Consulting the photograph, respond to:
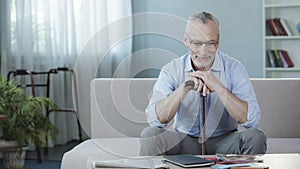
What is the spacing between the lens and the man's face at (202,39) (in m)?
2.53

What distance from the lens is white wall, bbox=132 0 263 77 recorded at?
5480mm

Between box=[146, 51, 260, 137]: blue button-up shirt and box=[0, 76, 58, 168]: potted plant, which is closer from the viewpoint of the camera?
box=[146, 51, 260, 137]: blue button-up shirt

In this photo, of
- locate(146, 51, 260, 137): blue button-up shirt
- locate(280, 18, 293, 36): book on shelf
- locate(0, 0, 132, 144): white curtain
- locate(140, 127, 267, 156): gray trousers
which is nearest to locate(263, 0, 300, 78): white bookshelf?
locate(280, 18, 293, 36): book on shelf

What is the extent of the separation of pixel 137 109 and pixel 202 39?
0.81 meters

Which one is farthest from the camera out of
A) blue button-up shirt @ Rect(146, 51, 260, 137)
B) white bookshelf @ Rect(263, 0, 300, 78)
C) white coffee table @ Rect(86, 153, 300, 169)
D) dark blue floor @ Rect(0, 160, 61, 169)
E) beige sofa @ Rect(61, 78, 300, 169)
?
white bookshelf @ Rect(263, 0, 300, 78)

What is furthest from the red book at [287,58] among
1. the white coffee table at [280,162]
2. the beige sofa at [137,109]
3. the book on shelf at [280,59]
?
the white coffee table at [280,162]

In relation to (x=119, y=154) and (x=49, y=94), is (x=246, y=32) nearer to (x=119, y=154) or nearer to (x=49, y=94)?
(x=49, y=94)

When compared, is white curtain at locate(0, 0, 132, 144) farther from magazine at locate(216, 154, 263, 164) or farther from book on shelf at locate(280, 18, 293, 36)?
magazine at locate(216, 154, 263, 164)

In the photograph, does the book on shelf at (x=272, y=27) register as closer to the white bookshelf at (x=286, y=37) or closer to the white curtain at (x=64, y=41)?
the white bookshelf at (x=286, y=37)

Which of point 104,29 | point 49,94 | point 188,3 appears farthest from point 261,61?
point 49,94

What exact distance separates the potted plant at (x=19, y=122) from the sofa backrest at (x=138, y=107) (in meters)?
1.02

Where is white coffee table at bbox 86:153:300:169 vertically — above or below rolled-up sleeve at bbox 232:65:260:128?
below

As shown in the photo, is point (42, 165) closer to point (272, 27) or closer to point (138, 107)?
point (138, 107)

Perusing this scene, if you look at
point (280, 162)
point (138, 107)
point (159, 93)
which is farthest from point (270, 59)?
point (280, 162)
